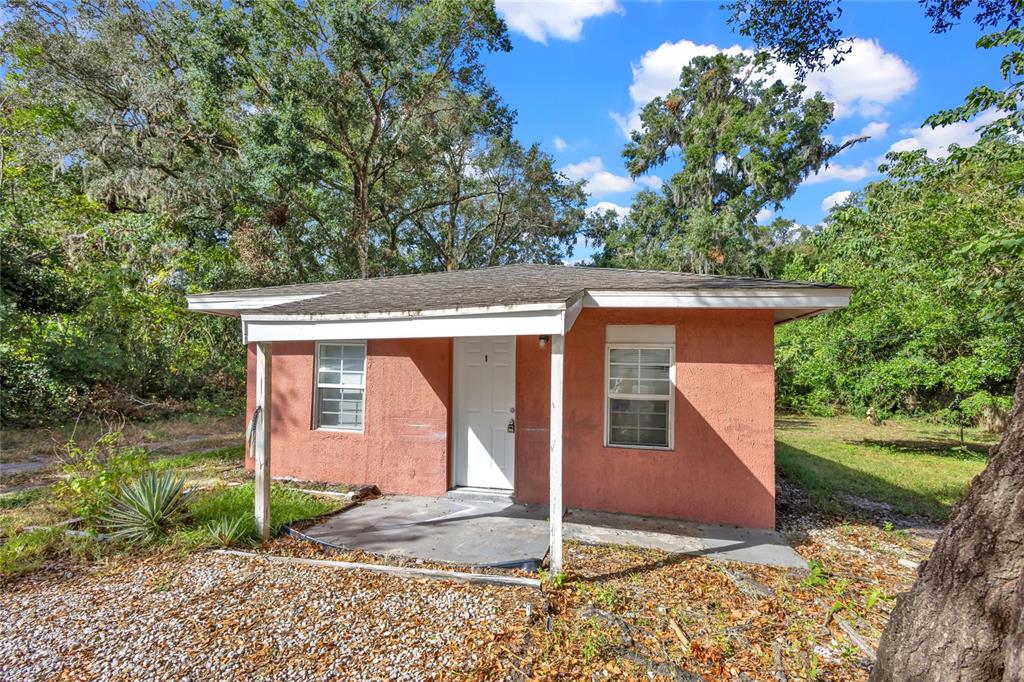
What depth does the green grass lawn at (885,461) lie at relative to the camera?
751cm

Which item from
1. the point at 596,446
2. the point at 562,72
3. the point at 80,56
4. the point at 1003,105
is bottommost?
the point at 596,446

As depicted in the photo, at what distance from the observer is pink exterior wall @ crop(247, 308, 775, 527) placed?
5.57 metres

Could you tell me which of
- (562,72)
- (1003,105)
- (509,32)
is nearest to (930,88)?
(1003,105)

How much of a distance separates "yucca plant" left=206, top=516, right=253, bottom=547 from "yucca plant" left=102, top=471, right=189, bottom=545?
0.51m

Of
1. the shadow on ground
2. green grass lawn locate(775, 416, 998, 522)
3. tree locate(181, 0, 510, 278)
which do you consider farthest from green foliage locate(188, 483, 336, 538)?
tree locate(181, 0, 510, 278)

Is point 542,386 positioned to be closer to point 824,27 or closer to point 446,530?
point 446,530

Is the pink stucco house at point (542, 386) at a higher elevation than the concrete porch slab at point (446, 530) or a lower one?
higher

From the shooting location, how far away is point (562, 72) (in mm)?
10359

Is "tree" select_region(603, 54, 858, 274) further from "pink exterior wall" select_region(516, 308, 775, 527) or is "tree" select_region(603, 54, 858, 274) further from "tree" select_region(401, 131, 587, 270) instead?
"pink exterior wall" select_region(516, 308, 775, 527)

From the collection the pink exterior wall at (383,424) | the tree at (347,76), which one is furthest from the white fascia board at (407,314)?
the tree at (347,76)

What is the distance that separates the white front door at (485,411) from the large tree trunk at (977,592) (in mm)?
4674

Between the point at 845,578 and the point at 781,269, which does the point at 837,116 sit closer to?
the point at 781,269

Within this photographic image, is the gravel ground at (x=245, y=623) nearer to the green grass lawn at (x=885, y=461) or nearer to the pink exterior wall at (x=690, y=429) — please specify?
the pink exterior wall at (x=690, y=429)

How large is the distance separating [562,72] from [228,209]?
10.7 metres
